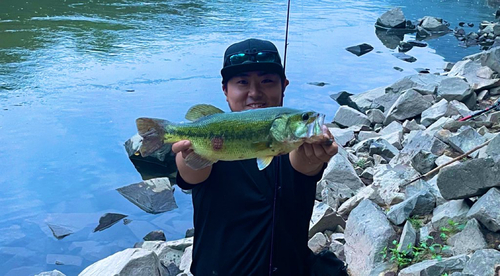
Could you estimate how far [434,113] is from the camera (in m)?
8.83

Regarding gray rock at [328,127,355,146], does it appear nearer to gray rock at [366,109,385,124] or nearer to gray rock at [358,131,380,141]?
gray rock at [358,131,380,141]

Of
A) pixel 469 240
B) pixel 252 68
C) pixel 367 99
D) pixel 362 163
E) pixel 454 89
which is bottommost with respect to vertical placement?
pixel 367 99

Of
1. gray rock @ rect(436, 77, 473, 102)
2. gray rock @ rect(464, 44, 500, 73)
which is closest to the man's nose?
gray rock @ rect(436, 77, 473, 102)

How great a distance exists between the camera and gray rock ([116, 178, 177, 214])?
7.24 metres

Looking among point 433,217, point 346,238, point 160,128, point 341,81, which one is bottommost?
point 341,81

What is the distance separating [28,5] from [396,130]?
1665 centimetres

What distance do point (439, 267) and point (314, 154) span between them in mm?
1947

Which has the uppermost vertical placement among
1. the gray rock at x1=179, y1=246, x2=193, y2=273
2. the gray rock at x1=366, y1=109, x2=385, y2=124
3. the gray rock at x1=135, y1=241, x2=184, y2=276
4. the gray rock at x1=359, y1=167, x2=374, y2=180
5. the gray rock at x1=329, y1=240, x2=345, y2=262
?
the gray rock at x1=329, y1=240, x2=345, y2=262

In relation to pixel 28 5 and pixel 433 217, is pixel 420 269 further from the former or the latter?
pixel 28 5

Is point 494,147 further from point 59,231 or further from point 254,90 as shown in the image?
point 59,231

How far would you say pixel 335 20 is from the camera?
20.9m

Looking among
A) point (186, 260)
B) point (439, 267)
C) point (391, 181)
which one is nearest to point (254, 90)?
point (439, 267)

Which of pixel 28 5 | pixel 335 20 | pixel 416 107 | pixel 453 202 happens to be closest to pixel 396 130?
pixel 416 107

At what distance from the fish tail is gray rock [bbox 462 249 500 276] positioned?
2.33 metres
